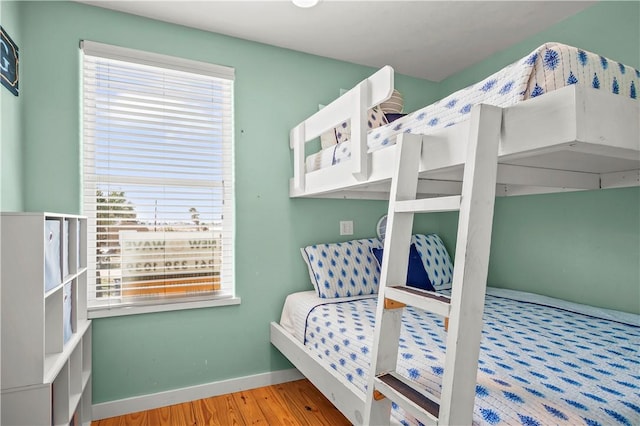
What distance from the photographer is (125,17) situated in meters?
2.20

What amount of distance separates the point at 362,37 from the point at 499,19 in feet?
2.84

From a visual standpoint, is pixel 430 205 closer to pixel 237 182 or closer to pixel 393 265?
pixel 393 265

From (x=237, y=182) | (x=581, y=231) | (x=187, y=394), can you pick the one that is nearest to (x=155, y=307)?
(x=187, y=394)

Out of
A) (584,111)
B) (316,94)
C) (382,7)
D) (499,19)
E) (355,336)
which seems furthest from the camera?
(316,94)

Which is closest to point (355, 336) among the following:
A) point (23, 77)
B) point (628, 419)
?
point (628, 419)

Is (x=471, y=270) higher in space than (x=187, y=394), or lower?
higher

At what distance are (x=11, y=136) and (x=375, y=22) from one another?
6.94 ft

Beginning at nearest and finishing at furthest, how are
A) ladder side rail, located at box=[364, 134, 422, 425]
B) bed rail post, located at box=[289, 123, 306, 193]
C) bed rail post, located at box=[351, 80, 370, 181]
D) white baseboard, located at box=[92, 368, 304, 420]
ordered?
ladder side rail, located at box=[364, 134, 422, 425], bed rail post, located at box=[351, 80, 370, 181], white baseboard, located at box=[92, 368, 304, 420], bed rail post, located at box=[289, 123, 306, 193]

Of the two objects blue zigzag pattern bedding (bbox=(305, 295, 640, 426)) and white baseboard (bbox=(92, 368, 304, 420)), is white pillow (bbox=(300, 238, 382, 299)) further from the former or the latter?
white baseboard (bbox=(92, 368, 304, 420))

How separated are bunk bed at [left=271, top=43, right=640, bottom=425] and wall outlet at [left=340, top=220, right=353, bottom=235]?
563mm

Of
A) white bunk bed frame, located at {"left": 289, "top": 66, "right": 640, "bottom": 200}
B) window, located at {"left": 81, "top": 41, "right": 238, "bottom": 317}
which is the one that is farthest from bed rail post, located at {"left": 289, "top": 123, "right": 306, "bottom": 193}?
window, located at {"left": 81, "top": 41, "right": 238, "bottom": 317}

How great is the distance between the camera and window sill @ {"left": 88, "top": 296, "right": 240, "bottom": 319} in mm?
2081

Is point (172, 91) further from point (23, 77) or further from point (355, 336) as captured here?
point (355, 336)

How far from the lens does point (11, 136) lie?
1.78 metres
